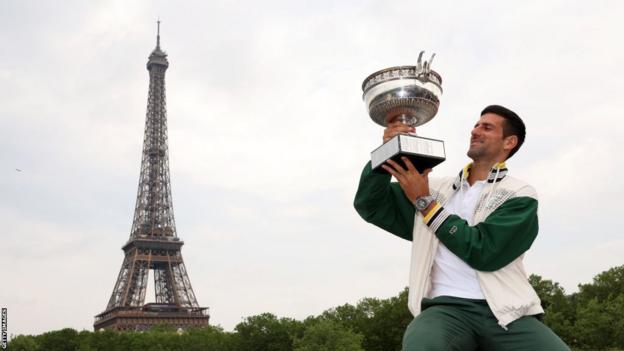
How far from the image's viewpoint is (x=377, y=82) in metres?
5.16

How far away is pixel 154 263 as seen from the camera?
8856 centimetres

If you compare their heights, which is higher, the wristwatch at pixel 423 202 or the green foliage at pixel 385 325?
the green foliage at pixel 385 325

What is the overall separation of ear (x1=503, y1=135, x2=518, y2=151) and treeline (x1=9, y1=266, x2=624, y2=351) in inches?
1810

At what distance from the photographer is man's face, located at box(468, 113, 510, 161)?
5.07 metres

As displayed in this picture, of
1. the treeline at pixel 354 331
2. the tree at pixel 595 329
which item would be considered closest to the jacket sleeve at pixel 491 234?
the treeline at pixel 354 331

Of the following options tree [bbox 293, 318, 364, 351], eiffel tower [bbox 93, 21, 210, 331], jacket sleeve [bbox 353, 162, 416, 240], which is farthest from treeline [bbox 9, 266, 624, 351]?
jacket sleeve [bbox 353, 162, 416, 240]

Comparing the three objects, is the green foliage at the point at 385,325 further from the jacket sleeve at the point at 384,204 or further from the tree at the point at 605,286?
the jacket sleeve at the point at 384,204

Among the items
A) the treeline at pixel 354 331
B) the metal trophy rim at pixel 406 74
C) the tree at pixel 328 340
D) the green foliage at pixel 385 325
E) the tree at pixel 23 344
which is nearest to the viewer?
the metal trophy rim at pixel 406 74

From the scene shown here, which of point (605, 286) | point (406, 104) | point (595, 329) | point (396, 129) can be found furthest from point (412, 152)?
point (605, 286)

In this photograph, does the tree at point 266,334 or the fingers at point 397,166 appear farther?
the tree at point 266,334

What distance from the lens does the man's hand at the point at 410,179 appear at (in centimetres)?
→ 486

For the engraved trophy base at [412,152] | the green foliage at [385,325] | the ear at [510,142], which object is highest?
the green foliage at [385,325]

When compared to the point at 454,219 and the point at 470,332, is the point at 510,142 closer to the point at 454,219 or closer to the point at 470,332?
the point at 454,219

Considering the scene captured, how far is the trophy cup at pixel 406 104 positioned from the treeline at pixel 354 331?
45961 mm
